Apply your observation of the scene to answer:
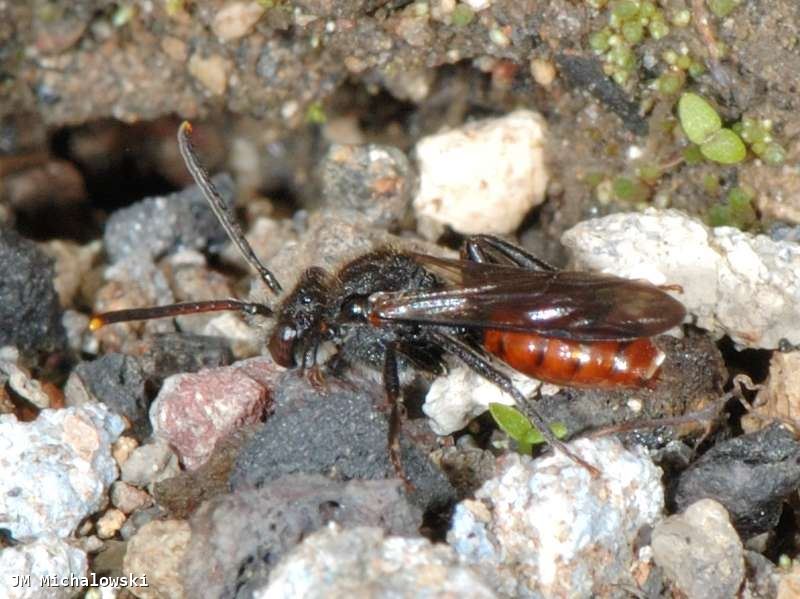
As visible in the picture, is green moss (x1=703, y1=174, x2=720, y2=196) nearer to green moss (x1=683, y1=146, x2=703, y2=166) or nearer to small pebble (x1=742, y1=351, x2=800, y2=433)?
green moss (x1=683, y1=146, x2=703, y2=166)

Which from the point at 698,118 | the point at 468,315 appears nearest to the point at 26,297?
the point at 468,315

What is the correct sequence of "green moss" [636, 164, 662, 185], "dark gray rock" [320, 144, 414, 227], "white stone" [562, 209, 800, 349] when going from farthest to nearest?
1. "dark gray rock" [320, 144, 414, 227]
2. "green moss" [636, 164, 662, 185]
3. "white stone" [562, 209, 800, 349]

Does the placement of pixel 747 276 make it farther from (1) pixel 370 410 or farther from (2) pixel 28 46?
(2) pixel 28 46

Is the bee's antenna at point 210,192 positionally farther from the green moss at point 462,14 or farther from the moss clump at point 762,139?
the moss clump at point 762,139

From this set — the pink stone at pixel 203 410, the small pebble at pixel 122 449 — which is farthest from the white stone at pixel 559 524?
the small pebble at pixel 122 449

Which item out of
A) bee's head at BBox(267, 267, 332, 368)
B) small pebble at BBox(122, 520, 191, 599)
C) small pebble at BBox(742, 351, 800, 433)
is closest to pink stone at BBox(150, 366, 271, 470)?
bee's head at BBox(267, 267, 332, 368)
